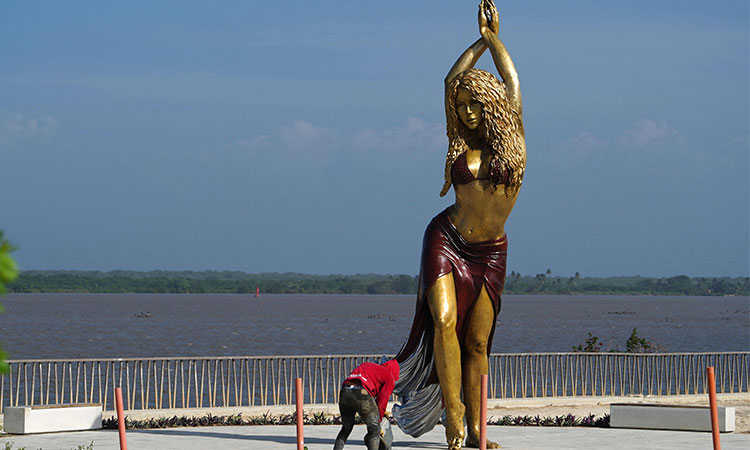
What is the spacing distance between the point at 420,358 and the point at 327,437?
6.05 feet

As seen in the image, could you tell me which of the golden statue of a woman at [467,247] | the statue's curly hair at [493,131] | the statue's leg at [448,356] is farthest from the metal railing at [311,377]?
the statue's curly hair at [493,131]

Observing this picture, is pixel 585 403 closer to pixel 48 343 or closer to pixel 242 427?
pixel 242 427

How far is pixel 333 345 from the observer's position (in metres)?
70.3

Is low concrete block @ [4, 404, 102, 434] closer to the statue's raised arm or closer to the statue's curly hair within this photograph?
the statue's curly hair

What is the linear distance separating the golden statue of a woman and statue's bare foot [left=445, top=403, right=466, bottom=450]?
10 mm

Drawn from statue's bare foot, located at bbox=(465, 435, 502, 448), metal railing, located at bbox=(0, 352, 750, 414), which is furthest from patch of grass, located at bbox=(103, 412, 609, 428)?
statue's bare foot, located at bbox=(465, 435, 502, 448)

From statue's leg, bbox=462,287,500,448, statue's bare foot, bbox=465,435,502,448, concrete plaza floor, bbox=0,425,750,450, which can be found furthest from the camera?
concrete plaza floor, bbox=0,425,750,450

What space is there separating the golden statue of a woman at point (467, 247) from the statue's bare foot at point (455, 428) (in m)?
0.01

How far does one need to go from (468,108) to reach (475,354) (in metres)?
2.65

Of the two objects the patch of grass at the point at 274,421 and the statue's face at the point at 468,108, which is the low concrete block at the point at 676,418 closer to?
the patch of grass at the point at 274,421

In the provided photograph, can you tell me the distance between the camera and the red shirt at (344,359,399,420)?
418 inches

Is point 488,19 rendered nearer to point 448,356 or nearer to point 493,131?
point 493,131

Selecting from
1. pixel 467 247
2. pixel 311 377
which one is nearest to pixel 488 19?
pixel 467 247

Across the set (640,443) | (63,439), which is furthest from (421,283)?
(63,439)
